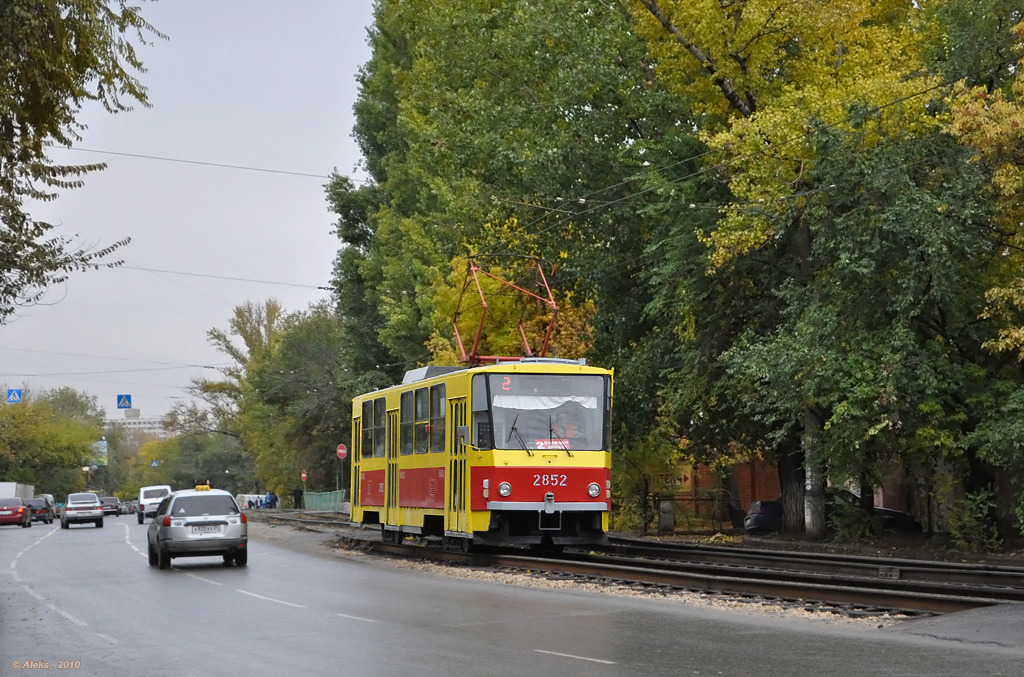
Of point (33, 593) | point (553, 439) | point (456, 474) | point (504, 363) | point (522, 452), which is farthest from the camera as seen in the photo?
point (504, 363)

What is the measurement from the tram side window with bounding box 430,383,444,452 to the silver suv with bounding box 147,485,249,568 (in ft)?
13.3

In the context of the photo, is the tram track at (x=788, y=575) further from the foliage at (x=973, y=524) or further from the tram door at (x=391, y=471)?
the foliage at (x=973, y=524)

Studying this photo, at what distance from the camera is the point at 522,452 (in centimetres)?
2386

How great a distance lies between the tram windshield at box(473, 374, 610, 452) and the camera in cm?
2388

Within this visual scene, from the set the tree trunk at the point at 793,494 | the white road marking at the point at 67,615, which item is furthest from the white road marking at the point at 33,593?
the tree trunk at the point at 793,494

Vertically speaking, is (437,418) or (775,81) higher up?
(775,81)

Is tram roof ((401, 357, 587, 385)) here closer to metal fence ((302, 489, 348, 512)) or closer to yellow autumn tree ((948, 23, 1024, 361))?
yellow autumn tree ((948, 23, 1024, 361))

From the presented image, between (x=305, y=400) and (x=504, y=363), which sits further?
(x=305, y=400)

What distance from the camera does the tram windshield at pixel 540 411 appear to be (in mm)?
23875

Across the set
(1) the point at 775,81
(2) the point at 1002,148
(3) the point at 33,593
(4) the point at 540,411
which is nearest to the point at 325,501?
(1) the point at 775,81

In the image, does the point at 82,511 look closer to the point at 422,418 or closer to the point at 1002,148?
the point at 422,418

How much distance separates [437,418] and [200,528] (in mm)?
5095

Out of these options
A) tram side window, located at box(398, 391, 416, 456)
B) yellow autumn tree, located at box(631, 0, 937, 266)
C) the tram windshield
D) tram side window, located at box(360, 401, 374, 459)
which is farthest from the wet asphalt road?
yellow autumn tree, located at box(631, 0, 937, 266)

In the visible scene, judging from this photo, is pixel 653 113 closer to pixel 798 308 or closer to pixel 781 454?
pixel 798 308
